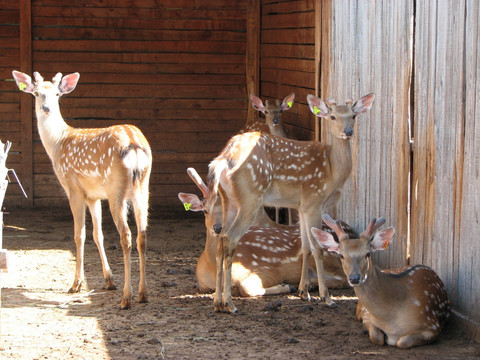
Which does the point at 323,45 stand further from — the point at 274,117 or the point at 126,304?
the point at 126,304

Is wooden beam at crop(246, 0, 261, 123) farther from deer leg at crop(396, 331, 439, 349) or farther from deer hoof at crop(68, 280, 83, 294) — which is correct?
deer leg at crop(396, 331, 439, 349)

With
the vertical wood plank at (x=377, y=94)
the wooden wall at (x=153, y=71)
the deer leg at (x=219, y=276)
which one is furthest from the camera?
the wooden wall at (x=153, y=71)

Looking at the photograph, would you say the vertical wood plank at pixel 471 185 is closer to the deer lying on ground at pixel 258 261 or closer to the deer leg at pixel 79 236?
the deer lying on ground at pixel 258 261

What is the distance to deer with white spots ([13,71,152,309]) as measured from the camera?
6.66m

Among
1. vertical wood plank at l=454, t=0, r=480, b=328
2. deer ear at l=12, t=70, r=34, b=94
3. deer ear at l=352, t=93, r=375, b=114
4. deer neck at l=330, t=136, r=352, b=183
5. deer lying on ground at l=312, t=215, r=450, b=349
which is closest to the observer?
deer lying on ground at l=312, t=215, r=450, b=349

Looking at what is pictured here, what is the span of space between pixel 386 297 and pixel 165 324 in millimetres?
1691

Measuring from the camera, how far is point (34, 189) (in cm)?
1142

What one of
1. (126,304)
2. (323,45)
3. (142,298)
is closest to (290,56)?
(323,45)

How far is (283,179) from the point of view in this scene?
6.93m

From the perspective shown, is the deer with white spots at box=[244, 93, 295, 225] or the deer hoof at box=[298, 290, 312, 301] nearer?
the deer hoof at box=[298, 290, 312, 301]

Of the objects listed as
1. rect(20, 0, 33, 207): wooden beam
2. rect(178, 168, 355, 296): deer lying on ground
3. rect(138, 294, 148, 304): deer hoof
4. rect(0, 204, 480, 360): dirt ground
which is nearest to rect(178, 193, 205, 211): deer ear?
rect(178, 168, 355, 296): deer lying on ground

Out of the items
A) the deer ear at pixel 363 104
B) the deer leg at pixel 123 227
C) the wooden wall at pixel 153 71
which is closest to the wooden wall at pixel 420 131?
the deer ear at pixel 363 104

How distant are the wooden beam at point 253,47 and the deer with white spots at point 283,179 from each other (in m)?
4.32

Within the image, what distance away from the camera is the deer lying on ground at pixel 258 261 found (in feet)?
22.9
